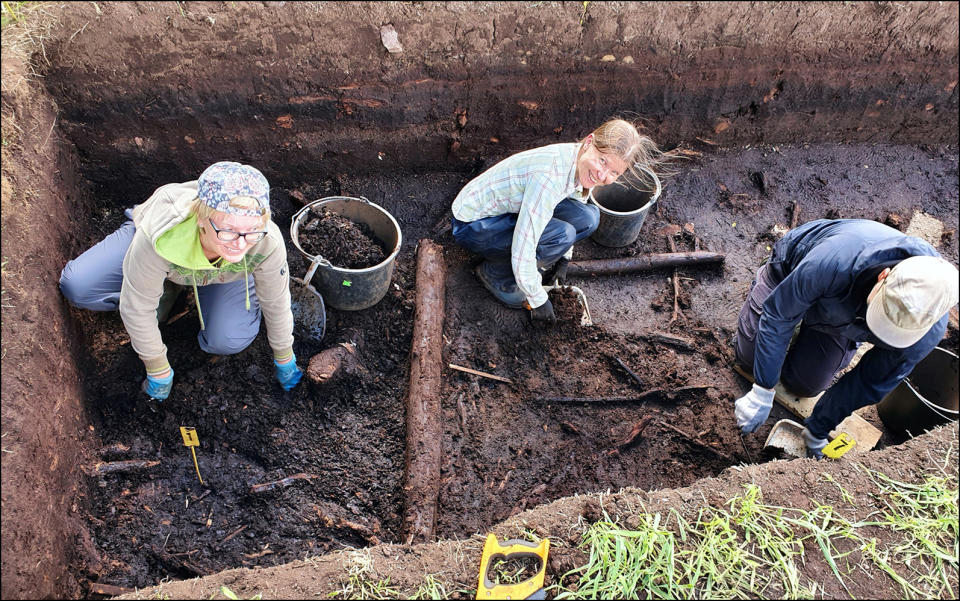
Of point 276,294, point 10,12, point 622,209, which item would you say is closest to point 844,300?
point 622,209

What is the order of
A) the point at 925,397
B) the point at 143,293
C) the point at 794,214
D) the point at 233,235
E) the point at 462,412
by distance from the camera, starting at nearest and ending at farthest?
the point at 233,235 < the point at 143,293 < the point at 462,412 < the point at 925,397 < the point at 794,214

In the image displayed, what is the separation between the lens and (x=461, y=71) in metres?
3.97

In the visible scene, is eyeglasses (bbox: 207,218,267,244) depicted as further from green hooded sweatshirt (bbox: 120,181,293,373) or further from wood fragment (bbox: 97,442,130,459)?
wood fragment (bbox: 97,442,130,459)

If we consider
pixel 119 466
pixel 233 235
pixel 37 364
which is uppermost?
pixel 233 235

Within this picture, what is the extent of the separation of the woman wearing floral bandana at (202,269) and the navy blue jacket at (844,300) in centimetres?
246

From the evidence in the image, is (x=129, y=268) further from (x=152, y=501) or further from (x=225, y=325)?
(x=152, y=501)

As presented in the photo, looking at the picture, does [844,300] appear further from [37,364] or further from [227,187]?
[37,364]

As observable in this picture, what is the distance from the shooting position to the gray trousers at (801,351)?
11.4 ft

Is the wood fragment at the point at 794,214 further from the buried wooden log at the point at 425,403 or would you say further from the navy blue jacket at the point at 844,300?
the buried wooden log at the point at 425,403

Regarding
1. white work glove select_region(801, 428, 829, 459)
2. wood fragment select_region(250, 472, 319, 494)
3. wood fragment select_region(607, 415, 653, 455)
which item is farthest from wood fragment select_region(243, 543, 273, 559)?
white work glove select_region(801, 428, 829, 459)

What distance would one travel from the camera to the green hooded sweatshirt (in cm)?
252

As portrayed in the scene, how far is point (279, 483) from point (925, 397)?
3.75 m

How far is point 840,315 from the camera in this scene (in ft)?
9.95

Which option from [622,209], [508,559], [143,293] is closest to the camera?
[508,559]
